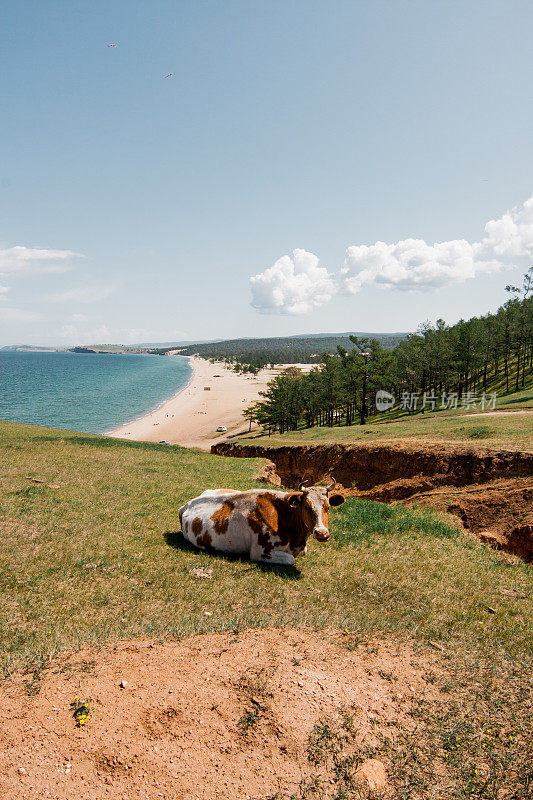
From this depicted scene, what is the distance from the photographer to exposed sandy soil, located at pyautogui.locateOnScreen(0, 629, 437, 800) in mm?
3965

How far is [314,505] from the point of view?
29.6 ft

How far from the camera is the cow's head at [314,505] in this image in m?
8.84

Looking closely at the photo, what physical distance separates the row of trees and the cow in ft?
155

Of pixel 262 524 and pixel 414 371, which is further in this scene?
pixel 414 371

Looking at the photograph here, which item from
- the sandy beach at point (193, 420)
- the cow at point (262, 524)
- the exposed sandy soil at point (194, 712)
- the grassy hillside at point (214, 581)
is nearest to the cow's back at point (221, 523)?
the cow at point (262, 524)

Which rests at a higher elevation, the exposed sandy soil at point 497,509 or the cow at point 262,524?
the cow at point 262,524

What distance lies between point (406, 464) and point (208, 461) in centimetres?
1220

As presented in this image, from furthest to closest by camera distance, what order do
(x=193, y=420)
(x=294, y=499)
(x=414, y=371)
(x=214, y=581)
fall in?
(x=193, y=420)
(x=414, y=371)
(x=294, y=499)
(x=214, y=581)

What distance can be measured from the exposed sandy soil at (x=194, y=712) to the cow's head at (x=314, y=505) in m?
2.72

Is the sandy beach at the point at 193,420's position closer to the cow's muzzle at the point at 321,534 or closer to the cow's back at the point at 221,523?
the cow's back at the point at 221,523

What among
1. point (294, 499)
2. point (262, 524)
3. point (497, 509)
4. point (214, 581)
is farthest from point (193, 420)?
point (214, 581)

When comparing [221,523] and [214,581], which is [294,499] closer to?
[221,523]

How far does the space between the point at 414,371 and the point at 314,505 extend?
72.4 metres

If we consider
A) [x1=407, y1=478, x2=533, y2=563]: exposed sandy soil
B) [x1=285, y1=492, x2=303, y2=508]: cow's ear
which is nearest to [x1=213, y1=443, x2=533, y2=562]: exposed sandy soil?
[x1=407, y1=478, x2=533, y2=563]: exposed sandy soil
